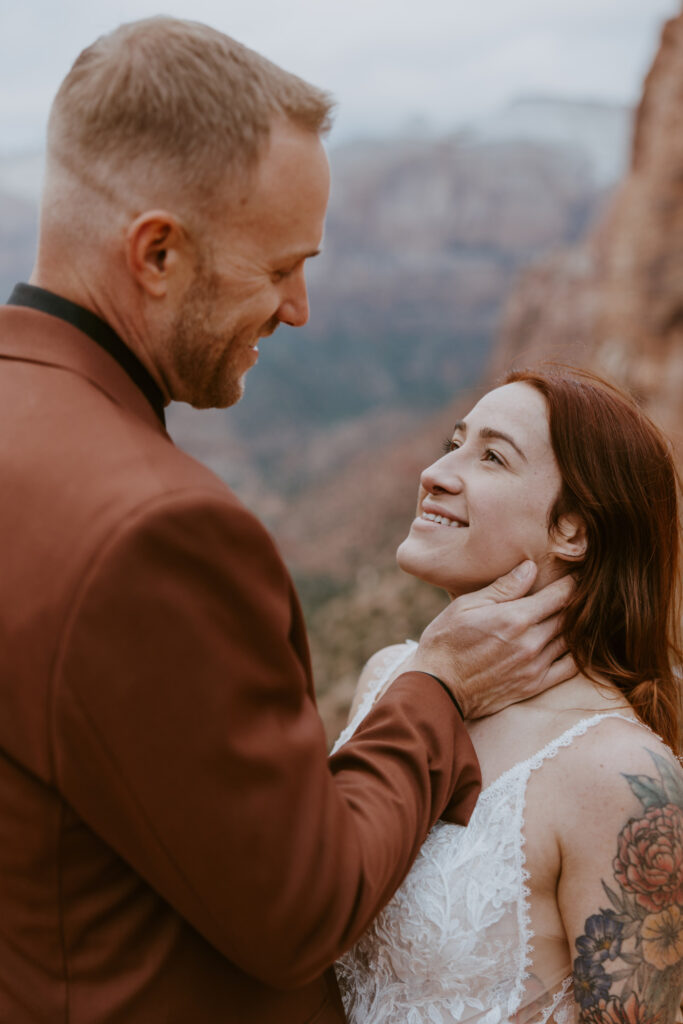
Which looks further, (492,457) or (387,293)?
(387,293)

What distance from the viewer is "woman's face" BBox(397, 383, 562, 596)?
2.15 metres

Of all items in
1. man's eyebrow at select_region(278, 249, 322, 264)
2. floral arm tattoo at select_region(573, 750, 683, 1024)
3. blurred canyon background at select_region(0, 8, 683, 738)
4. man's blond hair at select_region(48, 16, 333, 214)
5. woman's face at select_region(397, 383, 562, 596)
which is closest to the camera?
man's blond hair at select_region(48, 16, 333, 214)

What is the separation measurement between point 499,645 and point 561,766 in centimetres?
28

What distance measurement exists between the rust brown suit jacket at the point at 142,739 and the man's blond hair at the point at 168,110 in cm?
26

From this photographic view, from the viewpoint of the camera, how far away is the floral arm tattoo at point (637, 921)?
5.75ft

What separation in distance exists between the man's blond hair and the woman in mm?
1044

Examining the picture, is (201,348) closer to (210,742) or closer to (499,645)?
(210,742)

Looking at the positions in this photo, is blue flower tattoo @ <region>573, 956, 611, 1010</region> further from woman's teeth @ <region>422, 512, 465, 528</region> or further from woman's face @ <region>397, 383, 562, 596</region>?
woman's teeth @ <region>422, 512, 465, 528</region>

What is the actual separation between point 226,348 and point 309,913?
87 cm

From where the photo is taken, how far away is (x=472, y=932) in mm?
1845

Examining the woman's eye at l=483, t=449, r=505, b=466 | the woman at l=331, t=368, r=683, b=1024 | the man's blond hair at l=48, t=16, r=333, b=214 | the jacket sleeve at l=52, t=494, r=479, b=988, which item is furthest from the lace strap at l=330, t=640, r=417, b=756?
the man's blond hair at l=48, t=16, r=333, b=214

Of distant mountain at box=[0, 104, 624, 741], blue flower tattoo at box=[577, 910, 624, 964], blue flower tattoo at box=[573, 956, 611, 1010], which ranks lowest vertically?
distant mountain at box=[0, 104, 624, 741]

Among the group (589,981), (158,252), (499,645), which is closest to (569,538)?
(499,645)

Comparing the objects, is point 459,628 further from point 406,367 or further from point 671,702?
point 406,367
